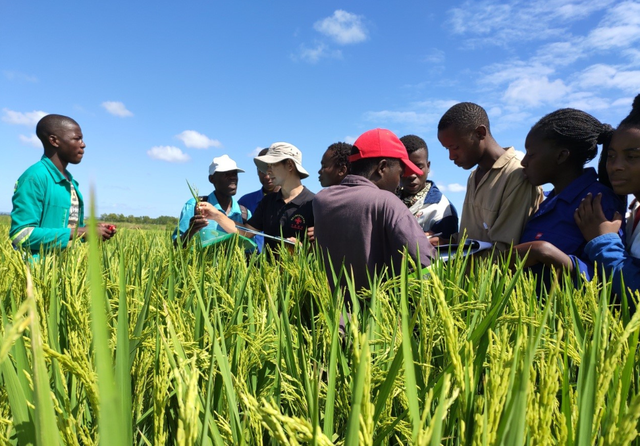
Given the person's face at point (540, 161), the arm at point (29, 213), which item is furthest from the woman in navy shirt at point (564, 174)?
the arm at point (29, 213)

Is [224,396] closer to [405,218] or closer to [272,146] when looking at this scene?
[405,218]

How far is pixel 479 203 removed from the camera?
2.48 m

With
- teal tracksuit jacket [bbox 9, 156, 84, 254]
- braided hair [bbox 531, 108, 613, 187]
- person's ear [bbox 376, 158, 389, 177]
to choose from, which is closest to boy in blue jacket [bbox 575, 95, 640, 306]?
braided hair [bbox 531, 108, 613, 187]

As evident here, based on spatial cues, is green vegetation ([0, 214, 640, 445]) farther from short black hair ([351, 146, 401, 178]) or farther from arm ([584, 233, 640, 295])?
short black hair ([351, 146, 401, 178])

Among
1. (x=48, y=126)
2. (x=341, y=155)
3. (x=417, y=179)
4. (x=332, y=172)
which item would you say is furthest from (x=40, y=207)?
(x=417, y=179)

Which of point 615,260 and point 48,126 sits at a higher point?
point 48,126

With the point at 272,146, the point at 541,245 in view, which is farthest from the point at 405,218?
the point at 272,146

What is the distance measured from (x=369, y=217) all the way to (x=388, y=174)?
1.28ft

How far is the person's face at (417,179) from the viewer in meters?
3.49

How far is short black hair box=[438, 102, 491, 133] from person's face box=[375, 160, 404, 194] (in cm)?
60

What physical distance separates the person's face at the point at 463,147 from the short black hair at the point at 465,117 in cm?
3

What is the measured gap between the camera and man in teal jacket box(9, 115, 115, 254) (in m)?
2.78

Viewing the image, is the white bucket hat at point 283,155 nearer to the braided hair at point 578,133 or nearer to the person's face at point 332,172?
the person's face at point 332,172

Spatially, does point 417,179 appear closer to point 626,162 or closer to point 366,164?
point 366,164
